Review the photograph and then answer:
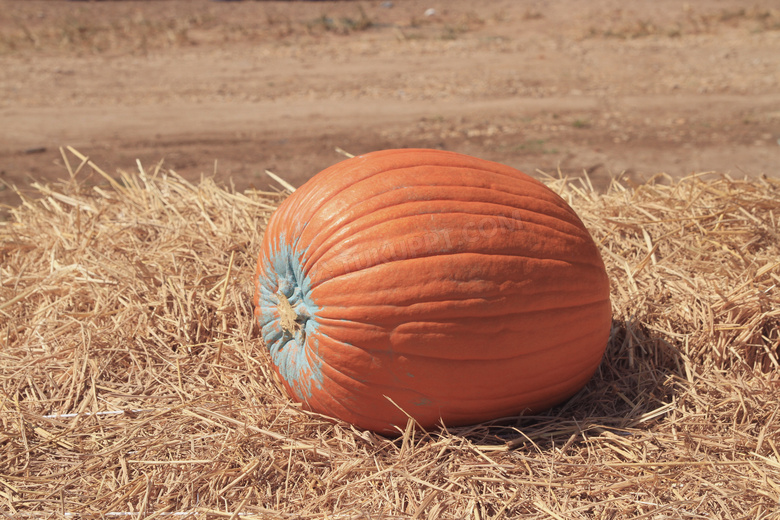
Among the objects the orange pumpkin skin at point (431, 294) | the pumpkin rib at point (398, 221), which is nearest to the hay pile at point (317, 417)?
the orange pumpkin skin at point (431, 294)

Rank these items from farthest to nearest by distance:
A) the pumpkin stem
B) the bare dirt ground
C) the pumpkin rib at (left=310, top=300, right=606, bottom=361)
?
the bare dirt ground < the pumpkin stem < the pumpkin rib at (left=310, top=300, right=606, bottom=361)

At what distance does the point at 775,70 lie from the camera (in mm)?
9000

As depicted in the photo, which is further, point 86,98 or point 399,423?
point 86,98

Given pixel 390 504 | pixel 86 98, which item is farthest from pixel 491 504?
pixel 86 98

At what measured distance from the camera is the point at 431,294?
2.13m

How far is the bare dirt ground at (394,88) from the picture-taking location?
22.3ft

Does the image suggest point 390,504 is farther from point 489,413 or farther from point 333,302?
point 333,302

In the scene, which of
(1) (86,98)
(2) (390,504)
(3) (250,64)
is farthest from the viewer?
(3) (250,64)

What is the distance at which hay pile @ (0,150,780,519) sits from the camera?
215cm

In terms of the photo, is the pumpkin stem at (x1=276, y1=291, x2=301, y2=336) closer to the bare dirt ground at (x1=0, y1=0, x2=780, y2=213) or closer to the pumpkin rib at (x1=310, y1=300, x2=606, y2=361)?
the pumpkin rib at (x1=310, y1=300, x2=606, y2=361)

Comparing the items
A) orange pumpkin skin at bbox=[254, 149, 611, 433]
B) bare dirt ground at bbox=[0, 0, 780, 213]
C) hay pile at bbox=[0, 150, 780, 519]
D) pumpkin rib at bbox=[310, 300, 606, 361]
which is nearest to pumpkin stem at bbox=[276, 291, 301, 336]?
orange pumpkin skin at bbox=[254, 149, 611, 433]

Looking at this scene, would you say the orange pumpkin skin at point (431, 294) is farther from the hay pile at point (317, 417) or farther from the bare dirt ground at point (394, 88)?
the bare dirt ground at point (394, 88)

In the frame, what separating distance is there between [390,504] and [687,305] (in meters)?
1.76

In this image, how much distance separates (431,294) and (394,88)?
283 inches
